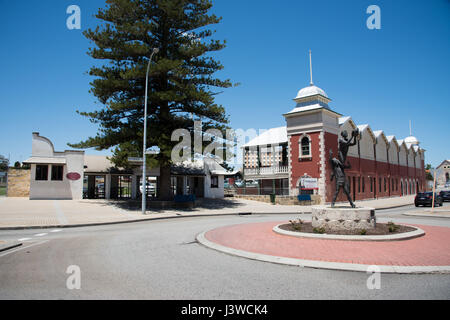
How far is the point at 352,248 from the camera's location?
25.0 feet

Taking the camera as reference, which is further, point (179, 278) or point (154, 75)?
point (154, 75)

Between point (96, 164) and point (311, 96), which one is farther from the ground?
point (311, 96)

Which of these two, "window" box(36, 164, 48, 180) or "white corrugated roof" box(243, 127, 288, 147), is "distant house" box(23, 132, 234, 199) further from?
"white corrugated roof" box(243, 127, 288, 147)

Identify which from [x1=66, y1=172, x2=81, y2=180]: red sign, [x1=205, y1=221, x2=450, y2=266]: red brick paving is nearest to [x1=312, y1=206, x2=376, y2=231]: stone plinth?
[x1=205, y1=221, x2=450, y2=266]: red brick paving

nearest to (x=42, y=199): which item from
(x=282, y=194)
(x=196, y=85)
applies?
(x=196, y=85)

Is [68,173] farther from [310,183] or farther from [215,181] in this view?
[310,183]

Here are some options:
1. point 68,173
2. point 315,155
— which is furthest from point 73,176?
point 315,155

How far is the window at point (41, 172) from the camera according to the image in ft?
89.9

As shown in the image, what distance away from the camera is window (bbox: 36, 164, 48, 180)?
27.4m

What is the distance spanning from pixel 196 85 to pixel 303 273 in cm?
1974

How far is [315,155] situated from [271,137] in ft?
31.0

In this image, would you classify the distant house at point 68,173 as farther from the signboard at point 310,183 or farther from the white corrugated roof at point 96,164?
the signboard at point 310,183

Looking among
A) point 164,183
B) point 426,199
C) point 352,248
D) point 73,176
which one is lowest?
point 426,199
